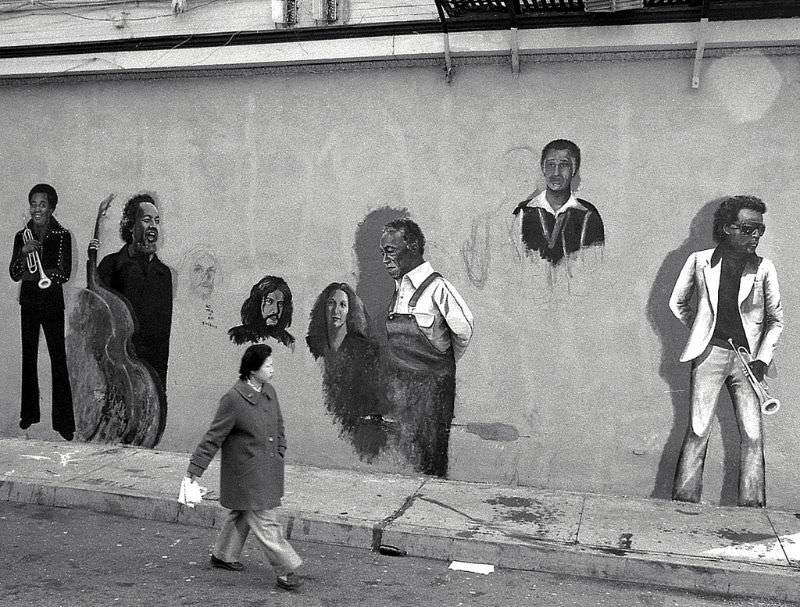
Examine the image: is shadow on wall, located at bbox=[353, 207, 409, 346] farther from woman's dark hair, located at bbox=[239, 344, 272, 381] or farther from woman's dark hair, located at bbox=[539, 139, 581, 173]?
woman's dark hair, located at bbox=[239, 344, 272, 381]

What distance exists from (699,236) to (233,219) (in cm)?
459

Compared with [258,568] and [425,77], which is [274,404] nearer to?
[258,568]

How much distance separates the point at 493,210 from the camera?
8.86 metres

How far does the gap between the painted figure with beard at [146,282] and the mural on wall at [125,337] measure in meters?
0.01

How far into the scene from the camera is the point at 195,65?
9.59 meters

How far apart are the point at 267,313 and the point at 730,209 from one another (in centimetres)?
456

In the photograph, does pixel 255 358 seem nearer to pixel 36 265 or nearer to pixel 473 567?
pixel 473 567

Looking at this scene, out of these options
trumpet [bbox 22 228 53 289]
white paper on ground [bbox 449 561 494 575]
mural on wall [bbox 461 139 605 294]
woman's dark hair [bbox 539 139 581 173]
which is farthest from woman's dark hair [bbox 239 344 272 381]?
trumpet [bbox 22 228 53 289]

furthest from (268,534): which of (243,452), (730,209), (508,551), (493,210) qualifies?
(730,209)

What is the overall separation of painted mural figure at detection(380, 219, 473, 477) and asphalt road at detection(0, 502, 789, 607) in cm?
196

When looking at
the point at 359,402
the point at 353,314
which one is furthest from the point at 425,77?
the point at 359,402

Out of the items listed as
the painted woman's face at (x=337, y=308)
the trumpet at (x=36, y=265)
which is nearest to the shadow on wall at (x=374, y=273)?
the painted woman's face at (x=337, y=308)

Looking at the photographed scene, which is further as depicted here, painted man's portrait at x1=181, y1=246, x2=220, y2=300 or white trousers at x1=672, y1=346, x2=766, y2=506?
painted man's portrait at x1=181, y1=246, x2=220, y2=300

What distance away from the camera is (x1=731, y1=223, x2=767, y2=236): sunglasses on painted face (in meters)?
8.20
